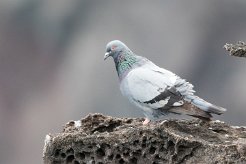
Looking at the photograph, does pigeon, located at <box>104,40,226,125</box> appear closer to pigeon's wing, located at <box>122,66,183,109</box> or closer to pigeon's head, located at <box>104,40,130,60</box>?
pigeon's wing, located at <box>122,66,183,109</box>

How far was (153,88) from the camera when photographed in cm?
512

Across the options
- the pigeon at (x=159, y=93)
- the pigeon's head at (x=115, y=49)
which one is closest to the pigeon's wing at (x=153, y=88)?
the pigeon at (x=159, y=93)

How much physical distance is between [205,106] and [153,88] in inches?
12.7

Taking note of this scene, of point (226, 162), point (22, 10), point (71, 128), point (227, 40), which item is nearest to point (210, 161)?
point (226, 162)

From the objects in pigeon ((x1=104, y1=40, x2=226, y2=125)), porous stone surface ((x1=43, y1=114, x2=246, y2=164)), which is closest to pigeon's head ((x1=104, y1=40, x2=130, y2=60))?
pigeon ((x1=104, y1=40, x2=226, y2=125))

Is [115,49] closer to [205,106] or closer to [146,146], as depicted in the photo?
[205,106]

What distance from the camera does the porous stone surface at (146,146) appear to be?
15.2ft

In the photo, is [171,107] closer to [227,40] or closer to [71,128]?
[71,128]

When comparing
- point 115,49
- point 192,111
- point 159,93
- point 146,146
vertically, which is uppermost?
point 115,49

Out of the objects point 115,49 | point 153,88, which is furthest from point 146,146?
point 115,49

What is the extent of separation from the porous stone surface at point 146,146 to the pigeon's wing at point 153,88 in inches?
7.2

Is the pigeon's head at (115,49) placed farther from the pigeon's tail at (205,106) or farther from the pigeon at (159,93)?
the pigeon's tail at (205,106)

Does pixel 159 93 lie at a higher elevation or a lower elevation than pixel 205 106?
higher

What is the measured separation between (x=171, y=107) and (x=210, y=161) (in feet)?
1.85
